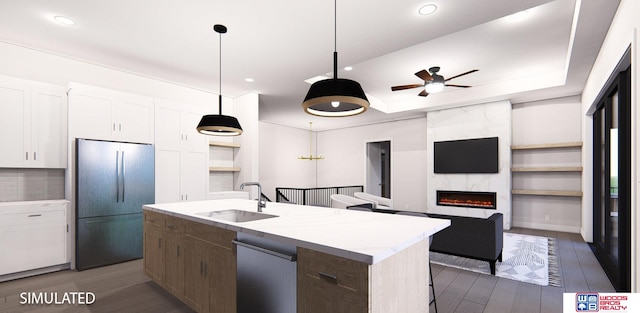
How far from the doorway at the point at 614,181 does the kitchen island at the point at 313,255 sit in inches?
82.1

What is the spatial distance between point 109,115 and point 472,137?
7.02m

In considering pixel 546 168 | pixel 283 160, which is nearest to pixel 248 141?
pixel 283 160

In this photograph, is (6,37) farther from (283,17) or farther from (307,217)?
(307,217)

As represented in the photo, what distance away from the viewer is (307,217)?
2445 mm

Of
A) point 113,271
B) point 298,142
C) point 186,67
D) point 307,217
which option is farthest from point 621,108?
point 298,142

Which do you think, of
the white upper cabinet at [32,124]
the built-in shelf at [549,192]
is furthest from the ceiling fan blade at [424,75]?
the white upper cabinet at [32,124]

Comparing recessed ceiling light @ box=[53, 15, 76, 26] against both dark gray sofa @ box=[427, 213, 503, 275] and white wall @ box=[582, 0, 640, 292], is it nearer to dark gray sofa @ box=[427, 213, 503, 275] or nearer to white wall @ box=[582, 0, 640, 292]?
dark gray sofa @ box=[427, 213, 503, 275]

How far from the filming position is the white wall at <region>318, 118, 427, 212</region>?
7.98 meters

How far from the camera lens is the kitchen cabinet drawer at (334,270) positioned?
1.39 meters

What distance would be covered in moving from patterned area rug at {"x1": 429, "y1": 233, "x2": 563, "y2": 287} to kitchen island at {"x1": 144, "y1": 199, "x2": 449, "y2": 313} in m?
2.11

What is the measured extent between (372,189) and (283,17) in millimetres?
7345

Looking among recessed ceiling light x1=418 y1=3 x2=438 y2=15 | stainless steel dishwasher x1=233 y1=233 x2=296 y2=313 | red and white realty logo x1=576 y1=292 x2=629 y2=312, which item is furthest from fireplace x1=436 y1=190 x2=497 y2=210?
stainless steel dishwasher x1=233 y1=233 x2=296 y2=313

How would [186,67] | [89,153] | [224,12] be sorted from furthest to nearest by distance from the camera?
[186,67] < [89,153] < [224,12]

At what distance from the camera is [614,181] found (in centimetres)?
348
